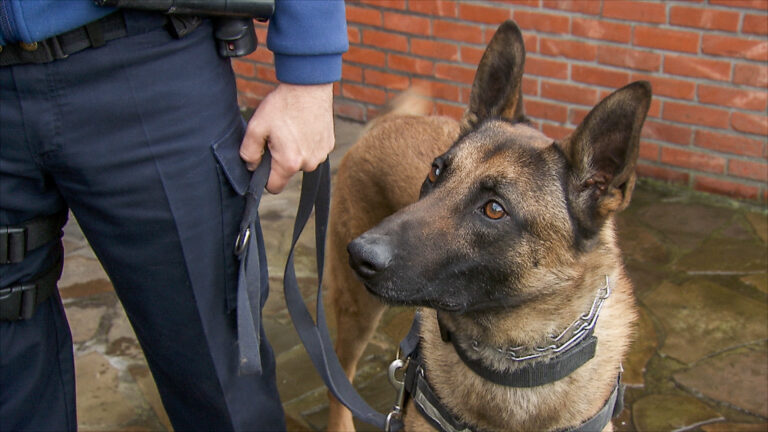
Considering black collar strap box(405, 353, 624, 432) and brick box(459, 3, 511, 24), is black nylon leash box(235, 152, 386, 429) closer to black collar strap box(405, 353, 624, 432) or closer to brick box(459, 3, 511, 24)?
black collar strap box(405, 353, 624, 432)

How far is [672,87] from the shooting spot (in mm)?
4449

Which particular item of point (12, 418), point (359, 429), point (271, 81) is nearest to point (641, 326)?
point (359, 429)

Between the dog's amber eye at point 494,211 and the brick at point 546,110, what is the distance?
3.03 metres

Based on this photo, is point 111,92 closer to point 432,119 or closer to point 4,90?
point 4,90

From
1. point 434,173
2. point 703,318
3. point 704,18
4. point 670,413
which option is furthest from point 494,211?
point 704,18

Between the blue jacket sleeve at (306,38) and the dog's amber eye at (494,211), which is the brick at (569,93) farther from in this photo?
the blue jacket sleeve at (306,38)

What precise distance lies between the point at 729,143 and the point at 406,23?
86.3 inches

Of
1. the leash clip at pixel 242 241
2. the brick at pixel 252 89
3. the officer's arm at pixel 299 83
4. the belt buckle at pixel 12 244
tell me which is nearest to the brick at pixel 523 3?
the brick at pixel 252 89

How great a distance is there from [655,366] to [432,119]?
1434mm

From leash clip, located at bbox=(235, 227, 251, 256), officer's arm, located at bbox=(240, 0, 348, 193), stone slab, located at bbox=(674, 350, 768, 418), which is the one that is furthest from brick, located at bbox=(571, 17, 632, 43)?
leash clip, located at bbox=(235, 227, 251, 256)

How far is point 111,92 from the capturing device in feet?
5.40

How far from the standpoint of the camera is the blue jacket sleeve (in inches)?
70.2

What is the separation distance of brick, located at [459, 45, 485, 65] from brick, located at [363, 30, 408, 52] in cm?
44

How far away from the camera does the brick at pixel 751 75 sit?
4.16m
